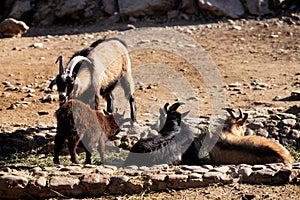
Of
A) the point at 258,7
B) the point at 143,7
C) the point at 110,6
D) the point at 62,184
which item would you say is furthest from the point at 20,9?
the point at 62,184

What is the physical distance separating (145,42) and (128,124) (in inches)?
239

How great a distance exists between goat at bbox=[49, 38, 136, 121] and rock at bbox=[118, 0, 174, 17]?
6.61m

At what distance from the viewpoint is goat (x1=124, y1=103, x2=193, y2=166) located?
690 cm

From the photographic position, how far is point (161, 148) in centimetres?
698

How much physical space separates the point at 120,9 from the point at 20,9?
3188mm

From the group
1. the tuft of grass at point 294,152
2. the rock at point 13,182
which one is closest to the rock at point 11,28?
the tuft of grass at point 294,152

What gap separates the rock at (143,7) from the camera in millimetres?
16438

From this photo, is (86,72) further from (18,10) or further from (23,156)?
(18,10)

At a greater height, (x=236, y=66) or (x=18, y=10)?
(x=18, y=10)

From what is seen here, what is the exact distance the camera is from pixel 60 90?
774cm

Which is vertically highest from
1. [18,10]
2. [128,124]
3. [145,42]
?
[18,10]

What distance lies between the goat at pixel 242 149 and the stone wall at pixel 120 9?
28.8 ft

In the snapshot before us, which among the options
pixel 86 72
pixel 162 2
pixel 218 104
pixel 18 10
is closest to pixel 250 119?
pixel 218 104

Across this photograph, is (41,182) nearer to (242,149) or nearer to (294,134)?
(242,149)
